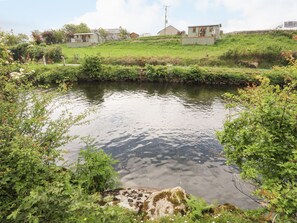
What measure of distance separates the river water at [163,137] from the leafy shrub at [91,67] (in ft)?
20.7

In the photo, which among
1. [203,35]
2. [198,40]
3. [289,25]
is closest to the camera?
[198,40]

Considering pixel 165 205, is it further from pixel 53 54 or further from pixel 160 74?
pixel 53 54

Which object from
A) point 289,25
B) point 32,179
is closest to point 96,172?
point 32,179

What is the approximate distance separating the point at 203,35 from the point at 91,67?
43.7 m

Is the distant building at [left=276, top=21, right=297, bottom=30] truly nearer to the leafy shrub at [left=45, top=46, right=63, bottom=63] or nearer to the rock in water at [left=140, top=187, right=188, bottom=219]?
the leafy shrub at [left=45, top=46, right=63, bottom=63]

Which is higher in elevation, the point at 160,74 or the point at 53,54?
the point at 53,54

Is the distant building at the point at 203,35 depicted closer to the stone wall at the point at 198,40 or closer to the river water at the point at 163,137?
the stone wall at the point at 198,40

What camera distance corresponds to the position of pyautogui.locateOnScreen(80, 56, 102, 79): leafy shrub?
39309 millimetres

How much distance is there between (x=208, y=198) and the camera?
12125 mm

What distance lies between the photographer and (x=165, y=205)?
30.5ft

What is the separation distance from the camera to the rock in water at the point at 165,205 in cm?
904

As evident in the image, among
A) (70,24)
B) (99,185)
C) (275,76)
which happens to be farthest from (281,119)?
(70,24)

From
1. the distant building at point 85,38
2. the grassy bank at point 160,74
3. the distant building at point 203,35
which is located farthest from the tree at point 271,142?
the distant building at point 85,38

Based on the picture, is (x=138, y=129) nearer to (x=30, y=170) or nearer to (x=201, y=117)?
(x=201, y=117)
